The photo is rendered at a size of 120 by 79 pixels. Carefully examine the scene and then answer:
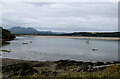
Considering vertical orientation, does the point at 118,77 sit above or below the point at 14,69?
above

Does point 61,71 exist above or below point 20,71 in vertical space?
below

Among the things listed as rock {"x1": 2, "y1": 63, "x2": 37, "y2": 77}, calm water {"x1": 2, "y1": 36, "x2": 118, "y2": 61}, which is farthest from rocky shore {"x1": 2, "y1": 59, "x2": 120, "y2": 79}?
calm water {"x1": 2, "y1": 36, "x2": 118, "y2": 61}

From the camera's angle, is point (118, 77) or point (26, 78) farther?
point (26, 78)

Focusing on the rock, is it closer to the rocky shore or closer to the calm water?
the rocky shore

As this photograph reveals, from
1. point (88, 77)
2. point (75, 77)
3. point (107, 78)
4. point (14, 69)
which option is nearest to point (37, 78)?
point (75, 77)

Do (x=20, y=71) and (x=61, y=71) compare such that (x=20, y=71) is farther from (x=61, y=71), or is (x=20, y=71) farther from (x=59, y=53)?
(x=59, y=53)

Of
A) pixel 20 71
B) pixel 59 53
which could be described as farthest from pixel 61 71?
pixel 59 53

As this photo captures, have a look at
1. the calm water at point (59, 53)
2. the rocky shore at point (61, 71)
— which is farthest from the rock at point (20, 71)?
the calm water at point (59, 53)

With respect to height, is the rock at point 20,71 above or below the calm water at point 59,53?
above

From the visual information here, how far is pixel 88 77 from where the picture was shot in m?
10.1

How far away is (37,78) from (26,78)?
69 cm

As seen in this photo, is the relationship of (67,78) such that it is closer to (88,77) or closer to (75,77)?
(75,77)

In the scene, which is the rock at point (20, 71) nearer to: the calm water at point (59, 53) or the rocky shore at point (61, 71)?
the rocky shore at point (61, 71)

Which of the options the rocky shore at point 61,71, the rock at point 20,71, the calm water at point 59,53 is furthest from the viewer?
the calm water at point 59,53
